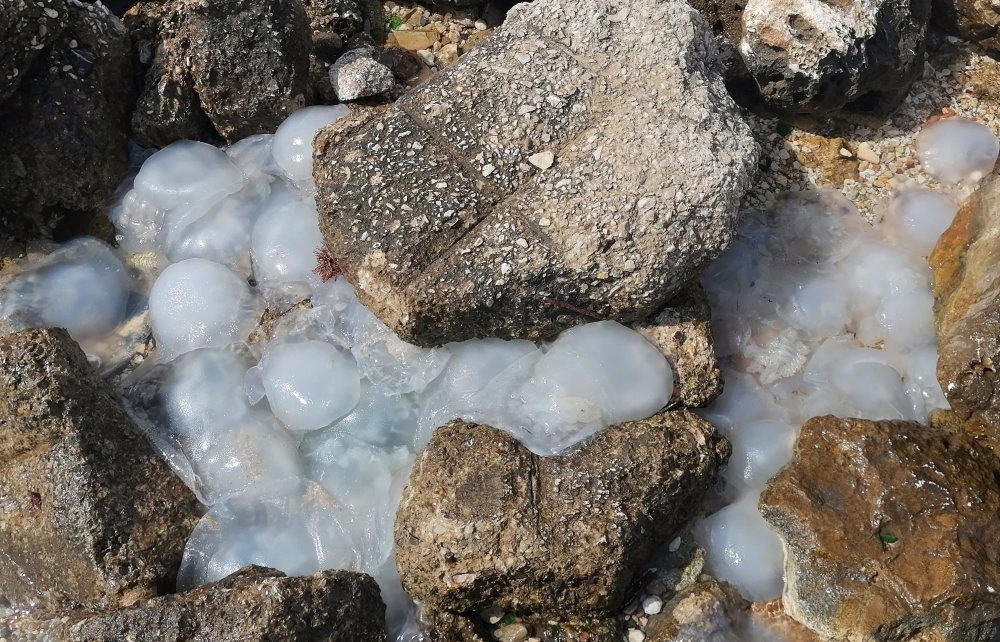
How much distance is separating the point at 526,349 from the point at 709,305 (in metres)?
1.12

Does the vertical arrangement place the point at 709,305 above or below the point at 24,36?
below

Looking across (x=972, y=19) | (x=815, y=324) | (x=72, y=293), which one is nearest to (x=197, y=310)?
(x=72, y=293)

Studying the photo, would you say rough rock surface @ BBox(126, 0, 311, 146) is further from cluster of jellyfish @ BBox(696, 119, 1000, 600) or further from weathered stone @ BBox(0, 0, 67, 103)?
cluster of jellyfish @ BBox(696, 119, 1000, 600)

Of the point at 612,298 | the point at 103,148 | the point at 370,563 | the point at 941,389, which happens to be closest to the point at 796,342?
the point at 941,389

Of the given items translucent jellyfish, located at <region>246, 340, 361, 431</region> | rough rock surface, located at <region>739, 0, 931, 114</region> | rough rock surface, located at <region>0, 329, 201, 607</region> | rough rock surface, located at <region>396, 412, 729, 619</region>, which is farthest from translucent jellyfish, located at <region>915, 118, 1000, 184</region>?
rough rock surface, located at <region>0, 329, 201, 607</region>

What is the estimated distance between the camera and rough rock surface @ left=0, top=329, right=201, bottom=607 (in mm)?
3859

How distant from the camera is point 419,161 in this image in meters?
4.30

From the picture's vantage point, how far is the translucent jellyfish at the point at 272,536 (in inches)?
158

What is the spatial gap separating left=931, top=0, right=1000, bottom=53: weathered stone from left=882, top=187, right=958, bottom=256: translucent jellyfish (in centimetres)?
132

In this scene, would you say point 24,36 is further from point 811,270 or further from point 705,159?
point 811,270

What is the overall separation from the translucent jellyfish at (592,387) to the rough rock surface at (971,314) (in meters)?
1.38

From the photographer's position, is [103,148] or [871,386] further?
[103,148]

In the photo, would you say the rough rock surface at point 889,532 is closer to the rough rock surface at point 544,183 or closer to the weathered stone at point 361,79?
the rough rock surface at point 544,183

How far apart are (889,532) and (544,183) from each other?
7.59 ft
